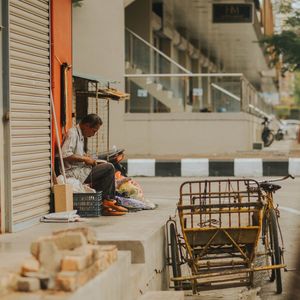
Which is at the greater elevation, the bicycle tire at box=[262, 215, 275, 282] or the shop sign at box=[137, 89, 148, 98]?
the shop sign at box=[137, 89, 148, 98]

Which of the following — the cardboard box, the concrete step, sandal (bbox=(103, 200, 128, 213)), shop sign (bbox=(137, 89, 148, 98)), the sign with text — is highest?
the sign with text

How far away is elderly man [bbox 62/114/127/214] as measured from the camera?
9.33 metres

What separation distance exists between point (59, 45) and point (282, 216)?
4.49m

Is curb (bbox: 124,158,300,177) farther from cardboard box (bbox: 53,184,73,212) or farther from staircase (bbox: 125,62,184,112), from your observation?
cardboard box (bbox: 53,184,73,212)

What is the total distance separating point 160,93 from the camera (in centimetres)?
2308

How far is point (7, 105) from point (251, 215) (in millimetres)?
2399

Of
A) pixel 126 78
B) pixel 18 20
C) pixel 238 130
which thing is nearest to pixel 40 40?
pixel 18 20

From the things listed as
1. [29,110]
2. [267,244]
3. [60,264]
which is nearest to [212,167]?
[267,244]

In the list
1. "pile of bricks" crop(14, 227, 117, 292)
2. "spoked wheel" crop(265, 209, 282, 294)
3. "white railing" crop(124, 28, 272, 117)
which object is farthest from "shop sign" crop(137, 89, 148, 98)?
"pile of bricks" crop(14, 227, 117, 292)

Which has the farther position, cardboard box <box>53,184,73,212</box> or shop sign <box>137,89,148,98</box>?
shop sign <box>137,89,148,98</box>

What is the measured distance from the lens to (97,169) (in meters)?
9.34

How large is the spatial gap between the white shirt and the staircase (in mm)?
13536

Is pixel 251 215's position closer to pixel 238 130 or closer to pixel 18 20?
pixel 18 20

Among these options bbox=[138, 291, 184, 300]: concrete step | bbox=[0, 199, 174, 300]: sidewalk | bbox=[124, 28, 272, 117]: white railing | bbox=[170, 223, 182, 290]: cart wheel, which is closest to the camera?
bbox=[0, 199, 174, 300]: sidewalk
